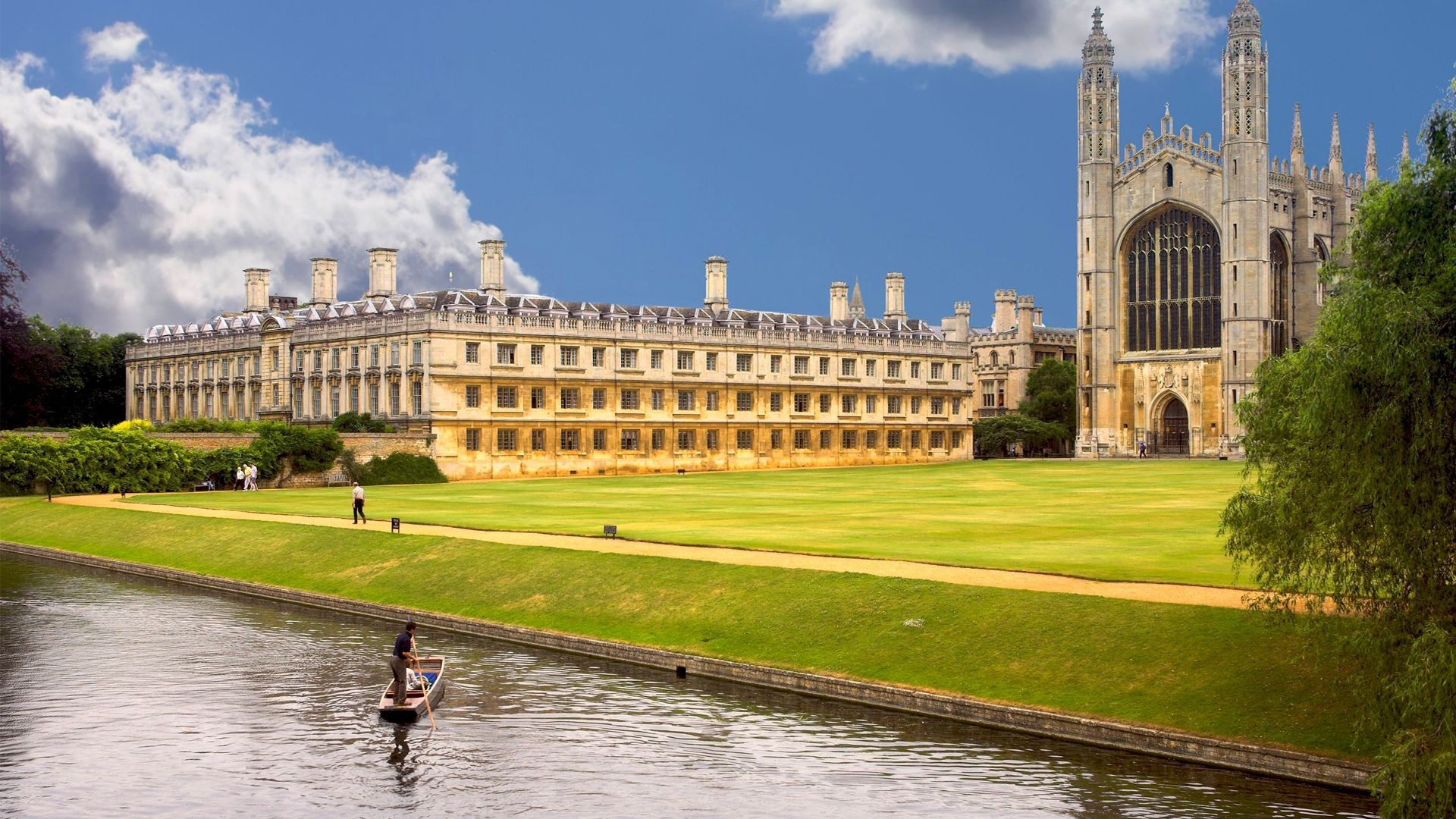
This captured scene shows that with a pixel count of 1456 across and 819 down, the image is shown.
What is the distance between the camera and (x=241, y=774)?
19141mm

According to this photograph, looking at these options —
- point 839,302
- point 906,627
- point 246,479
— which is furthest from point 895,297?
point 906,627

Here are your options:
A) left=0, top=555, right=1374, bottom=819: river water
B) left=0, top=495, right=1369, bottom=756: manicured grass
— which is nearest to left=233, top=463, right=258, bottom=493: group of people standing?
left=0, top=495, right=1369, bottom=756: manicured grass

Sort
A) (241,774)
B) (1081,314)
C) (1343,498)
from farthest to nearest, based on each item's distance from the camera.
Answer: (1081,314) < (241,774) < (1343,498)

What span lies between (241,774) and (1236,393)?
96647mm

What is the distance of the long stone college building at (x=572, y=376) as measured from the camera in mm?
77750

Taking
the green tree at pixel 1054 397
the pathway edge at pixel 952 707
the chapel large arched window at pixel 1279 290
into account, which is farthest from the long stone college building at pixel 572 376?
the pathway edge at pixel 952 707

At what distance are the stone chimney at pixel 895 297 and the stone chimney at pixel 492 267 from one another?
34.0 meters

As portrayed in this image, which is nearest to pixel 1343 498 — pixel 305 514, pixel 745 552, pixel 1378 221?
pixel 1378 221

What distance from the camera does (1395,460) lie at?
1700 centimetres

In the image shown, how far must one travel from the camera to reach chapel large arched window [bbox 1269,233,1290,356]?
11025 cm

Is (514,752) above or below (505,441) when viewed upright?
below

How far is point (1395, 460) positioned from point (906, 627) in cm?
1006

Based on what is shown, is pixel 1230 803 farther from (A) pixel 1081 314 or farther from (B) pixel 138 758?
(A) pixel 1081 314

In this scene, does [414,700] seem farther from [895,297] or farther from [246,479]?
[895,297]
